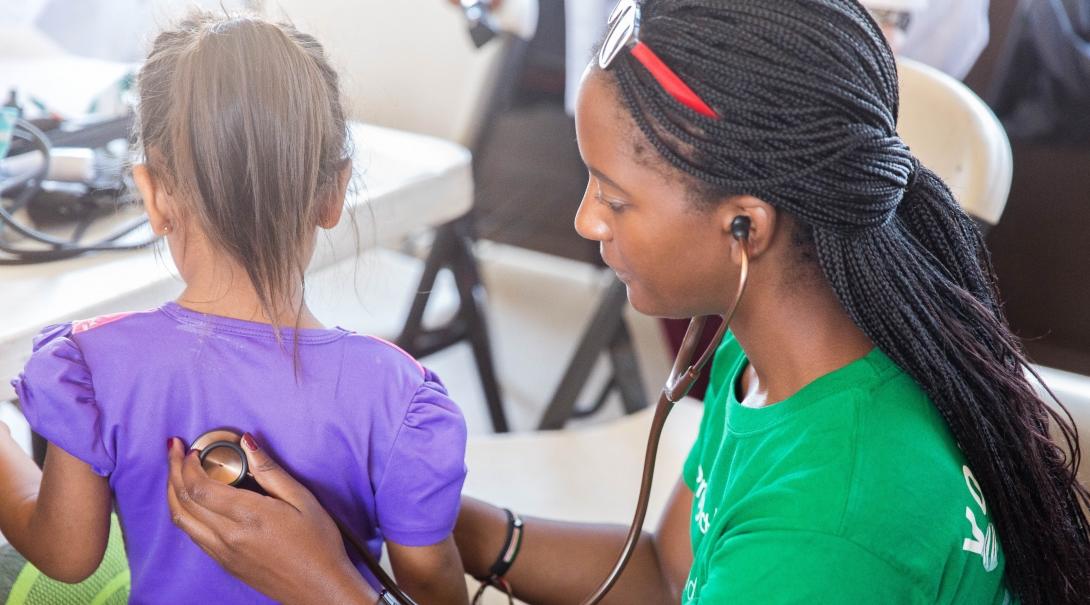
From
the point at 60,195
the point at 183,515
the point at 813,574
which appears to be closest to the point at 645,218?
the point at 813,574

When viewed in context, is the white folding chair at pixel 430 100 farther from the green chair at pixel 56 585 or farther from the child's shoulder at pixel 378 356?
the child's shoulder at pixel 378 356

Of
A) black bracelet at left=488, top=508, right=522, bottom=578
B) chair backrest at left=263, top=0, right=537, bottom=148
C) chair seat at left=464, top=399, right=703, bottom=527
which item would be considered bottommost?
chair seat at left=464, top=399, right=703, bottom=527

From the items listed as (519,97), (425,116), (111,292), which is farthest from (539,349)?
(111,292)

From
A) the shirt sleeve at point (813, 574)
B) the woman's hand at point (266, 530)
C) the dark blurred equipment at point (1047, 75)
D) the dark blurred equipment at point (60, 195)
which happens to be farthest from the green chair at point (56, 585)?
the dark blurred equipment at point (1047, 75)

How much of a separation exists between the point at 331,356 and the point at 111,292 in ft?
1.01

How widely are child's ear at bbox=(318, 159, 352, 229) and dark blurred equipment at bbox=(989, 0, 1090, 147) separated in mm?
1953

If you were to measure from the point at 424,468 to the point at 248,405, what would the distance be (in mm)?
128

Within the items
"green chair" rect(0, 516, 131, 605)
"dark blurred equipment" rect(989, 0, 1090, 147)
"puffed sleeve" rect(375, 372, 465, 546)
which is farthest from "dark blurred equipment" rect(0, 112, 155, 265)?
"dark blurred equipment" rect(989, 0, 1090, 147)

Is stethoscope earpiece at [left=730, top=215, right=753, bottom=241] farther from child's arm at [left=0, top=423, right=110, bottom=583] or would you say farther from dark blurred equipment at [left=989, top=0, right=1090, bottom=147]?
dark blurred equipment at [left=989, top=0, right=1090, bottom=147]

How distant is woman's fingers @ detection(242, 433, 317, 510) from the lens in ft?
2.31

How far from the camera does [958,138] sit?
1.13 metres

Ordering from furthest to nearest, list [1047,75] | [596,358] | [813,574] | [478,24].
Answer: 1. [1047,75]
2. [596,358]
3. [478,24]
4. [813,574]

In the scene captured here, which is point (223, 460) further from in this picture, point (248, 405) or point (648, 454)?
point (648, 454)

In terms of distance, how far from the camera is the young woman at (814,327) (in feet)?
2.07
